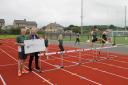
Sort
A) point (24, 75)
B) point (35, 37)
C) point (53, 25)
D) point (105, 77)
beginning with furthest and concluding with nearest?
point (53, 25) → point (35, 37) → point (24, 75) → point (105, 77)

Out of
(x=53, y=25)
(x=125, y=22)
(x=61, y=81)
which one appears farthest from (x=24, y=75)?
(x=53, y=25)

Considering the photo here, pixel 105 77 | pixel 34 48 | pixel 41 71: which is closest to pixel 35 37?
pixel 34 48

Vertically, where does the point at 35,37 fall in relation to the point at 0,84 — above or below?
above

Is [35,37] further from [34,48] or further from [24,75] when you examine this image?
[24,75]

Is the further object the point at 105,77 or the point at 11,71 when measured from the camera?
the point at 11,71

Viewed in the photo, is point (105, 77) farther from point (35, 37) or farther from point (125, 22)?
point (125, 22)

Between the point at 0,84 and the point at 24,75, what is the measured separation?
1.54 m

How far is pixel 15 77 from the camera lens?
8781mm

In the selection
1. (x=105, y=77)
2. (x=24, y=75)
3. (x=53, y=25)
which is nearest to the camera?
(x=105, y=77)

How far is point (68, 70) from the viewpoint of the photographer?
33.0 feet

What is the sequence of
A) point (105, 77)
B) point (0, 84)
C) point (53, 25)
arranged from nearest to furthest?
1. point (0, 84)
2. point (105, 77)
3. point (53, 25)

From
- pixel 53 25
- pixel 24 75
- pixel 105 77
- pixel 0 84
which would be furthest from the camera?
pixel 53 25

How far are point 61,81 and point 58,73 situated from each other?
1505 millimetres

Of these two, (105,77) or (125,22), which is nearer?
(105,77)
